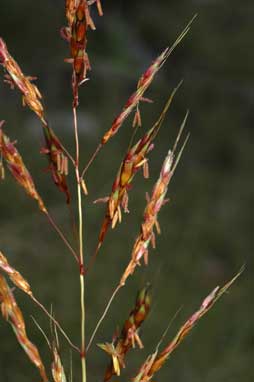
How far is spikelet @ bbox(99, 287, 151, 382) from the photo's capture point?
0.58 m

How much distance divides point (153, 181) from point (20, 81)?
11.2 ft

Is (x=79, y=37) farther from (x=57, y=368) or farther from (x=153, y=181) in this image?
(x=153, y=181)

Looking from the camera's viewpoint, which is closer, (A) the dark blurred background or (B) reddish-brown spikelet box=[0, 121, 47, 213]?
(B) reddish-brown spikelet box=[0, 121, 47, 213]

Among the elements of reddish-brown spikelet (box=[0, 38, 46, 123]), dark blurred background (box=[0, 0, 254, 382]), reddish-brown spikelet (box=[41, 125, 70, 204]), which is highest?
reddish-brown spikelet (box=[0, 38, 46, 123])

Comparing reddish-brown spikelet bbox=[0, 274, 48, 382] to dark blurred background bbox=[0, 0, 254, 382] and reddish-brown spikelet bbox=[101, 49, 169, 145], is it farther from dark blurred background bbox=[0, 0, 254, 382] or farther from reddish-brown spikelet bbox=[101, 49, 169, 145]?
dark blurred background bbox=[0, 0, 254, 382]

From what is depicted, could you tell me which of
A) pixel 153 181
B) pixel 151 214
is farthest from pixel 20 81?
pixel 153 181

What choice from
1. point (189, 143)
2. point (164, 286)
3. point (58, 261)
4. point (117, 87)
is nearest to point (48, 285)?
point (58, 261)

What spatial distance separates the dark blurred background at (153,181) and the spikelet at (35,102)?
1.09m

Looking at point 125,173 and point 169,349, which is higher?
point 125,173

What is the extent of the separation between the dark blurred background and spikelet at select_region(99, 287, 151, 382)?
1.04m

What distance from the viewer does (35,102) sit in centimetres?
58

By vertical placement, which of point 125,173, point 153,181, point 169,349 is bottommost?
point 153,181

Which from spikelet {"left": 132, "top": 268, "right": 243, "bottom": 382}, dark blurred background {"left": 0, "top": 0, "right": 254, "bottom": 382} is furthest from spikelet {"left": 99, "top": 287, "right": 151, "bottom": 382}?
dark blurred background {"left": 0, "top": 0, "right": 254, "bottom": 382}

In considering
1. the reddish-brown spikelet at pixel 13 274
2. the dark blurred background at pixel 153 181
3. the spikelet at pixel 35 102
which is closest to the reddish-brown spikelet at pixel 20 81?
the spikelet at pixel 35 102
